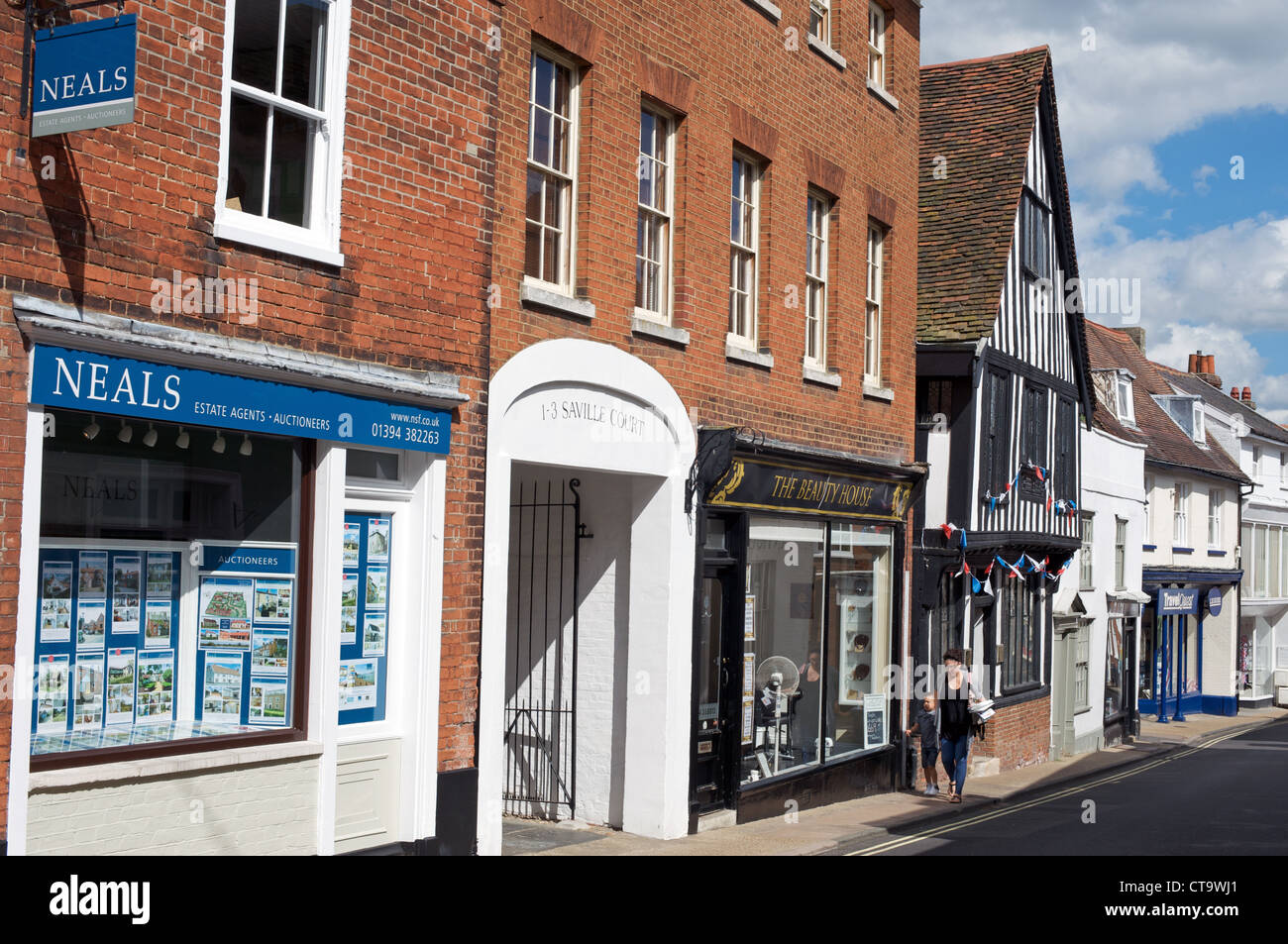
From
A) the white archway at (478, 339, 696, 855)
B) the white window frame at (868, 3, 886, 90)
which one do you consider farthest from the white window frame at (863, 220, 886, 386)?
the white archway at (478, 339, 696, 855)

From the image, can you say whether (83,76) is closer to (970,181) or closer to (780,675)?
(780,675)

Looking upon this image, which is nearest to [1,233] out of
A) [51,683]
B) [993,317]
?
[51,683]

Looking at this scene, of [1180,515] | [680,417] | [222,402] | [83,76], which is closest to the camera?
[83,76]

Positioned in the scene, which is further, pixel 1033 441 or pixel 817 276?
pixel 1033 441

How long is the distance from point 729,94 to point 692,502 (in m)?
4.10

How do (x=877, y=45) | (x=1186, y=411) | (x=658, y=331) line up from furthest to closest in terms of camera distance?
(x=1186, y=411), (x=877, y=45), (x=658, y=331)

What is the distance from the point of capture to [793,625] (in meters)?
15.0

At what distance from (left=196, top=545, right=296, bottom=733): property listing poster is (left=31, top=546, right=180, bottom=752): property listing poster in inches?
9.6

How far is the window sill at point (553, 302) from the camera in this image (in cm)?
1060

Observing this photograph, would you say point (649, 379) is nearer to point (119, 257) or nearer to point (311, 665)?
point (311, 665)

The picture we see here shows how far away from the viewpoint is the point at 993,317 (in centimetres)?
1945

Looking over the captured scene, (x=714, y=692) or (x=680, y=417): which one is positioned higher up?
(x=680, y=417)

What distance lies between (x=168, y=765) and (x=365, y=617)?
1.94 metres

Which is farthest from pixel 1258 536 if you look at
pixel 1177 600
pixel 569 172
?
pixel 569 172
